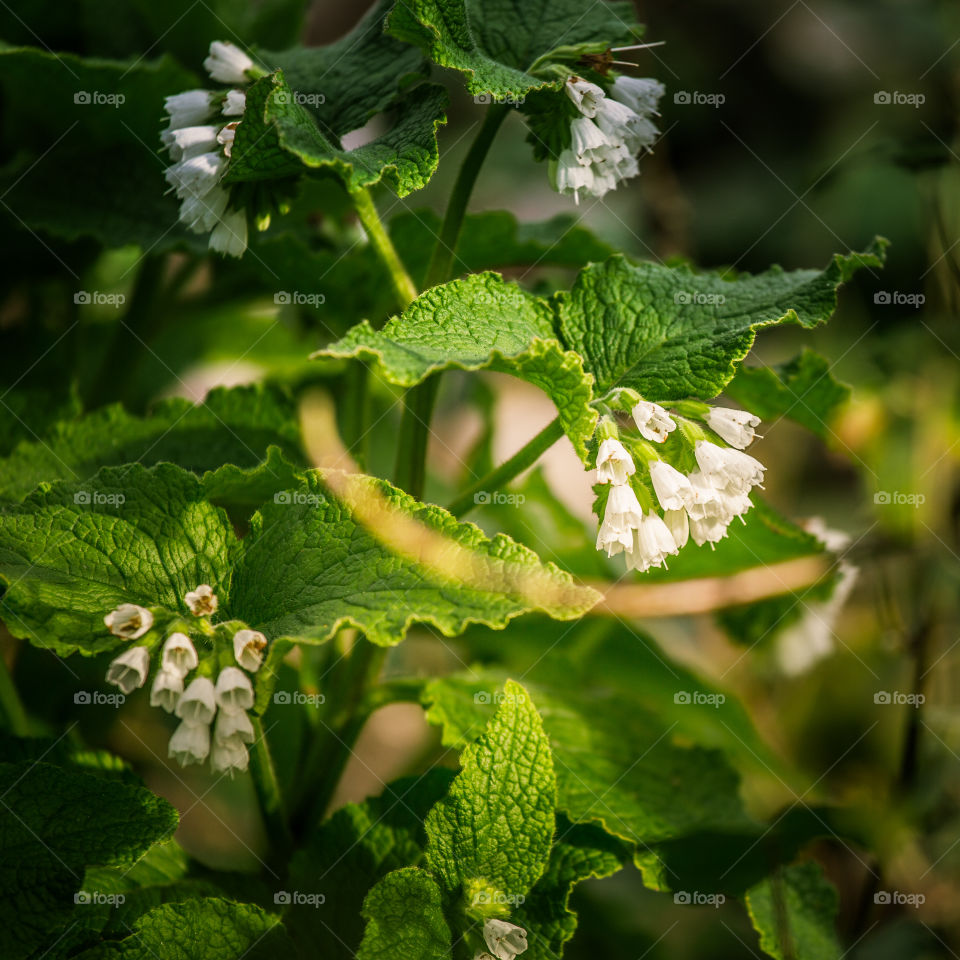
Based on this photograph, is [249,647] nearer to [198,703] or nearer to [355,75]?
[198,703]

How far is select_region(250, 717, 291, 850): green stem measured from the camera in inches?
36.1

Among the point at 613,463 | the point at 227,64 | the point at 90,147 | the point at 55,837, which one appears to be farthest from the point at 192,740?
the point at 90,147

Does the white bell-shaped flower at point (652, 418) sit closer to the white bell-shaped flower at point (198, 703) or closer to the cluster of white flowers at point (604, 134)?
the cluster of white flowers at point (604, 134)

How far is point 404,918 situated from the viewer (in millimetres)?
800

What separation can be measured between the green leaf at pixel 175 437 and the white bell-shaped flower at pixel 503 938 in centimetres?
55

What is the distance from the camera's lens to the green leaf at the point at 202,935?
0.80m

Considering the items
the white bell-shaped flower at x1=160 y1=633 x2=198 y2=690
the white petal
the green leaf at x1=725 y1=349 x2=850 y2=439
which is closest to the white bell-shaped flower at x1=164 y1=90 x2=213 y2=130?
the white petal

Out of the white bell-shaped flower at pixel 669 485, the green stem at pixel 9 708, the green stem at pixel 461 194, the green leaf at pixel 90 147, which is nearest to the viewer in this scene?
the white bell-shaped flower at pixel 669 485

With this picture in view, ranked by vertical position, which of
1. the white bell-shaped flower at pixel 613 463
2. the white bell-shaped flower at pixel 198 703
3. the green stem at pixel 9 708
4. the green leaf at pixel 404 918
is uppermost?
the white bell-shaped flower at pixel 613 463

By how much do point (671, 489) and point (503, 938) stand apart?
1.30 feet

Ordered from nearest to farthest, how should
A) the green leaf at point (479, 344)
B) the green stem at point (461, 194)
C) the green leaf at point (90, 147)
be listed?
the green leaf at point (479, 344) < the green stem at point (461, 194) < the green leaf at point (90, 147)

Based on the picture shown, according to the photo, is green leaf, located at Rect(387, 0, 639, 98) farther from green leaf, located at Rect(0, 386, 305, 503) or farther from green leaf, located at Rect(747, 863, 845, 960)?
green leaf, located at Rect(747, 863, 845, 960)

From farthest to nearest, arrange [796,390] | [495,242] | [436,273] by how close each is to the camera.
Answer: [495,242] → [796,390] → [436,273]

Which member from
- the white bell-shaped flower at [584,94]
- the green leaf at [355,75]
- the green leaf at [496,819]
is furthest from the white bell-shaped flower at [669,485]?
the green leaf at [355,75]
